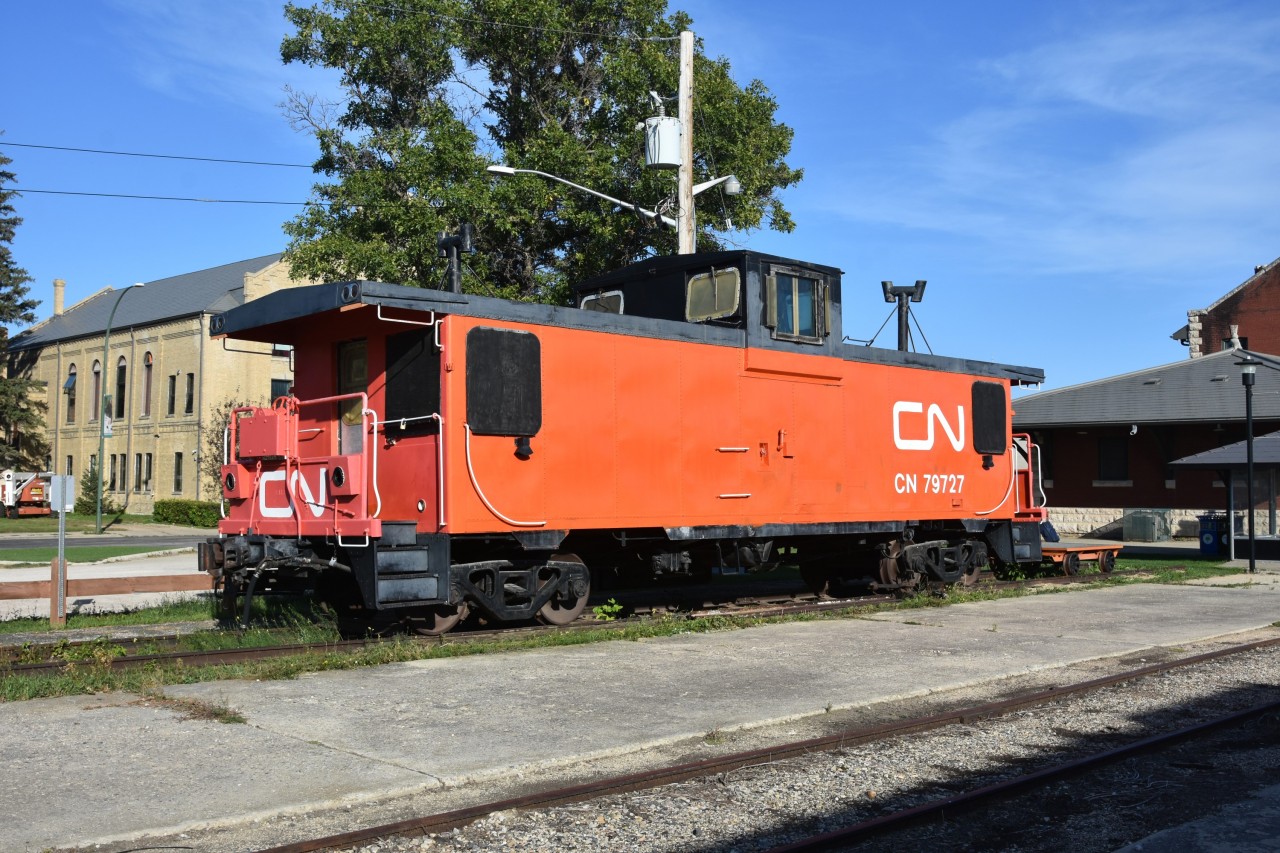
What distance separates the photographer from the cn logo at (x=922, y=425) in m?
14.2

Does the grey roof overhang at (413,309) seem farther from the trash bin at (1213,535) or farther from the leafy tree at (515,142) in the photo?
the trash bin at (1213,535)

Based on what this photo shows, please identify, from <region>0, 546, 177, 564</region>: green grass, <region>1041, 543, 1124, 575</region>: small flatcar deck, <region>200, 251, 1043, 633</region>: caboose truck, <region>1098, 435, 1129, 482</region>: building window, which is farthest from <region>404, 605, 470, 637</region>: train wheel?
<region>1098, 435, 1129, 482</region>: building window

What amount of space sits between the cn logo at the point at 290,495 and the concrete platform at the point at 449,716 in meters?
1.98

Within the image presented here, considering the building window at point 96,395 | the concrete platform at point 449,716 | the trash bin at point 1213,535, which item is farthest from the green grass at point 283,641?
the building window at point 96,395

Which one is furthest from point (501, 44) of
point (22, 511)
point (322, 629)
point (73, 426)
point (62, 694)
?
point (73, 426)

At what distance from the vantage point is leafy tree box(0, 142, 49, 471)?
2021 inches

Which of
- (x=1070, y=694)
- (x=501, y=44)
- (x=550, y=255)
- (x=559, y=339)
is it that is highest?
(x=501, y=44)

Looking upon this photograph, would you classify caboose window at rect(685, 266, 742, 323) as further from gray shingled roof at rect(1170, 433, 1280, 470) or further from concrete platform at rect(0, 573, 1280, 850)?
gray shingled roof at rect(1170, 433, 1280, 470)

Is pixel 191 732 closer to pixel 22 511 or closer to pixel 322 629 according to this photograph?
pixel 322 629

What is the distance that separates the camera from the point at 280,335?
1152cm

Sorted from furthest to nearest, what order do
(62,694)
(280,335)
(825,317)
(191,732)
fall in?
1. (825,317)
2. (280,335)
3. (62,694)
4. (191,732)

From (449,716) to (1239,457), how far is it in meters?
19.6

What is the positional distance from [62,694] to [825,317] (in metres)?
8.70

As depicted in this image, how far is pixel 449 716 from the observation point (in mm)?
7270
